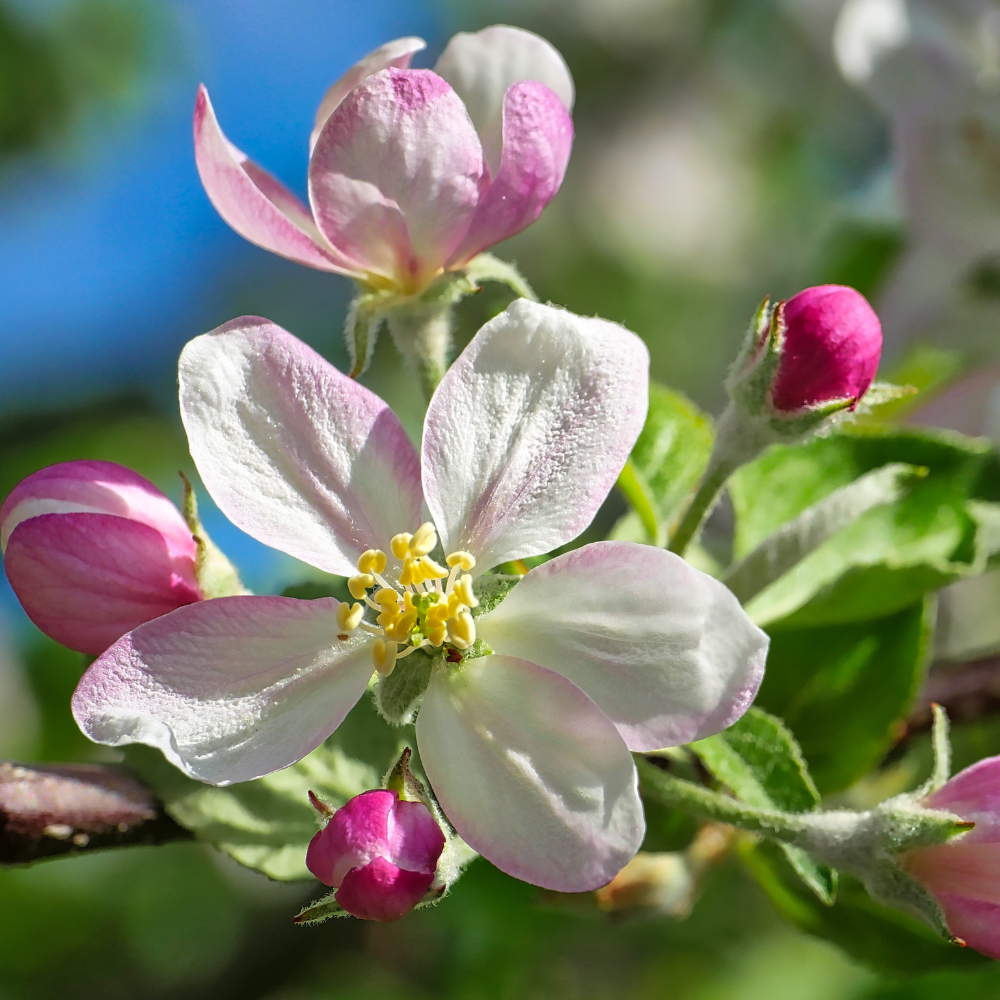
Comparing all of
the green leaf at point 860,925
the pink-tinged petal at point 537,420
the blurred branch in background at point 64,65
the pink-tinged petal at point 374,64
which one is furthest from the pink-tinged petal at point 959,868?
the blurred branch in background at point 64,65

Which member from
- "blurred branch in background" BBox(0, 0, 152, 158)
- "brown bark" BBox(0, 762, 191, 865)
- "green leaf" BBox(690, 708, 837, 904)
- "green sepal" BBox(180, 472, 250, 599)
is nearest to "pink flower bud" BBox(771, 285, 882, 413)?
"green leaf" BBox(690, 708, 837, 904)

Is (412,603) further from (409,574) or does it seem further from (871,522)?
(871,522)

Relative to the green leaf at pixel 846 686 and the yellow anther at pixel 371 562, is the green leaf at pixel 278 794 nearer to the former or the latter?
the yellow anther at pixel 371 562

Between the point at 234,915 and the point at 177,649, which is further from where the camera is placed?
the point at 234,915

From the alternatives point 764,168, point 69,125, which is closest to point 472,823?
point 69,125

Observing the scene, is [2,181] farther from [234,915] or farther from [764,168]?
[764,168]

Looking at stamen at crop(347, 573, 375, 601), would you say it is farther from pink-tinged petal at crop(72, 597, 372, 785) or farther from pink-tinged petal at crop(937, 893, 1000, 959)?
pink-tinged petal at crop(937, 893, 1000, 959)

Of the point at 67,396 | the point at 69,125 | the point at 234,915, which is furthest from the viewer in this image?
the point at 67,396
